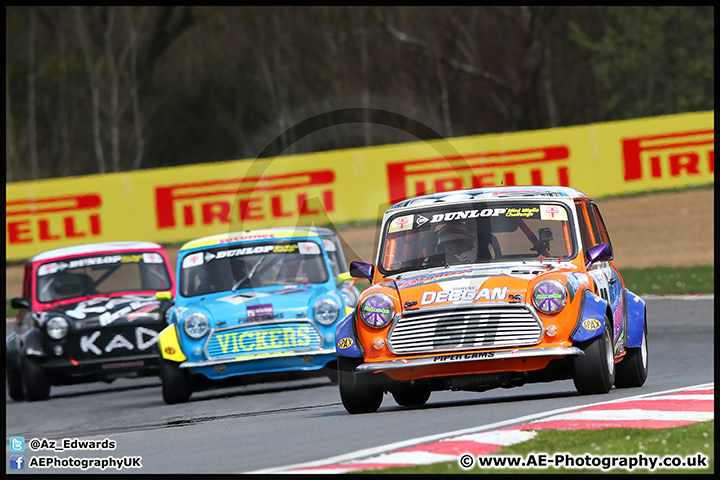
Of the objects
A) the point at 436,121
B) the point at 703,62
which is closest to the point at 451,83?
the point at 436,121

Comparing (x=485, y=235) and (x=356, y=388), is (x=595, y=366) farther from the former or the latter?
(x=356, y=388)

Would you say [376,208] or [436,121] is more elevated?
[436,121]

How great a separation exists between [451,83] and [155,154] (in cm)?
1256

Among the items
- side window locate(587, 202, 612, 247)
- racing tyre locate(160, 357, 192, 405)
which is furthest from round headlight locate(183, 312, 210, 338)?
side window locate(587, 202, 612, 247)

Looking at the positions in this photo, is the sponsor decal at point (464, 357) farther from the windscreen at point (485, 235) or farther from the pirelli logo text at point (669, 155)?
the pirelli logo text at point (669, 155)

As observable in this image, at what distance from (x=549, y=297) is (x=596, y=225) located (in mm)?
1814

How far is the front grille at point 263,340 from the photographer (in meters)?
11.9

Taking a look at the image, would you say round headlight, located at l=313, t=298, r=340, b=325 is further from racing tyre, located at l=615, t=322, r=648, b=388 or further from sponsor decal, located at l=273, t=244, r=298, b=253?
racing tyre, located at l=615, t=322, r=648, b=388

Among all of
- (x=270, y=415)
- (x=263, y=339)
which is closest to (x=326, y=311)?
(x=263, y=339)

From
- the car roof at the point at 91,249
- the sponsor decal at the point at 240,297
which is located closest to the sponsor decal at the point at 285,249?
the sponsor decal at the point at 240,297

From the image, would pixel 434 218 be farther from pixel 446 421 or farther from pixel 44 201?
pixel 44 201

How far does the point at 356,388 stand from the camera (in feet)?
29.4

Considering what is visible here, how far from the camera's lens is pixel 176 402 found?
478 inches

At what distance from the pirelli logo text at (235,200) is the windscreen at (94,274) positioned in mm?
12307
